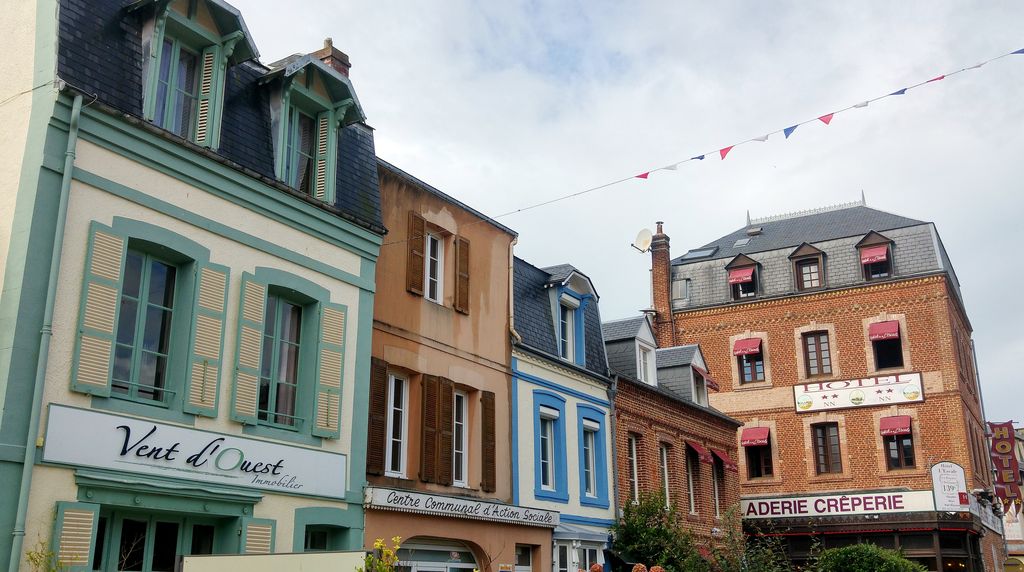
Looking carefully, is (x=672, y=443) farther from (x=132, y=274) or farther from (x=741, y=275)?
(x=132, y=274)

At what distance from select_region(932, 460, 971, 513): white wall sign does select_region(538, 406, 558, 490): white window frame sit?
56.9 ft

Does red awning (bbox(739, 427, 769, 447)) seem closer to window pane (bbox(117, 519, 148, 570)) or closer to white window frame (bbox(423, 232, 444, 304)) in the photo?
white window frame (bbox(423, 232, 444, 304))

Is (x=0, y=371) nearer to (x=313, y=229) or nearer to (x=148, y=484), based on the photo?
(x=148, y=484)

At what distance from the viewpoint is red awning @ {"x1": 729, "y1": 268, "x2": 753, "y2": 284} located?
3544cm

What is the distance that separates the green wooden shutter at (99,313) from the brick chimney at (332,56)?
6.16 meters

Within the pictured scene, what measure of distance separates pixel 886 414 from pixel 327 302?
24.4 metres

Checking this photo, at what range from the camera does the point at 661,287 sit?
37344 millimetres

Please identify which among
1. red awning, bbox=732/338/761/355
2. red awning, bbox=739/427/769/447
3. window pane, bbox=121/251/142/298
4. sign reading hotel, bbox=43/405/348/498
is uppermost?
red awning, bbox=732/338/761/355

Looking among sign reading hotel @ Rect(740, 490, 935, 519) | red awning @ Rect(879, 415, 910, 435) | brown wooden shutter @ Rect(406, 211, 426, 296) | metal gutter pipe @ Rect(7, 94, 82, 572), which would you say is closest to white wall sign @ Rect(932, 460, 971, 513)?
sign reading hotel @ Rect(740, 490, 935, 519)

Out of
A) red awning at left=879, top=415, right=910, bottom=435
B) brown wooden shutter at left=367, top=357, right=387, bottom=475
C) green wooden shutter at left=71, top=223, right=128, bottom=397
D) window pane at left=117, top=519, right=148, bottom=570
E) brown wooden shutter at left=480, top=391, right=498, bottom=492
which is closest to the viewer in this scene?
green wooden shutter at left=71, top=223, right=128, bottom=397

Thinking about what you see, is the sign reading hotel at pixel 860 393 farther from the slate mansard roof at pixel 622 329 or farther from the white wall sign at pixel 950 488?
the slate mansard roof at pixel 622 329

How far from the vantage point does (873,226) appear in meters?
35.4

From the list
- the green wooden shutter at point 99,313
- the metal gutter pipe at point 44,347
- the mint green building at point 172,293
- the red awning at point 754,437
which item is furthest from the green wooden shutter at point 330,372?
the red awning at point 754,437

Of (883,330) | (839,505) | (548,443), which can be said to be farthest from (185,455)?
(883,330)
